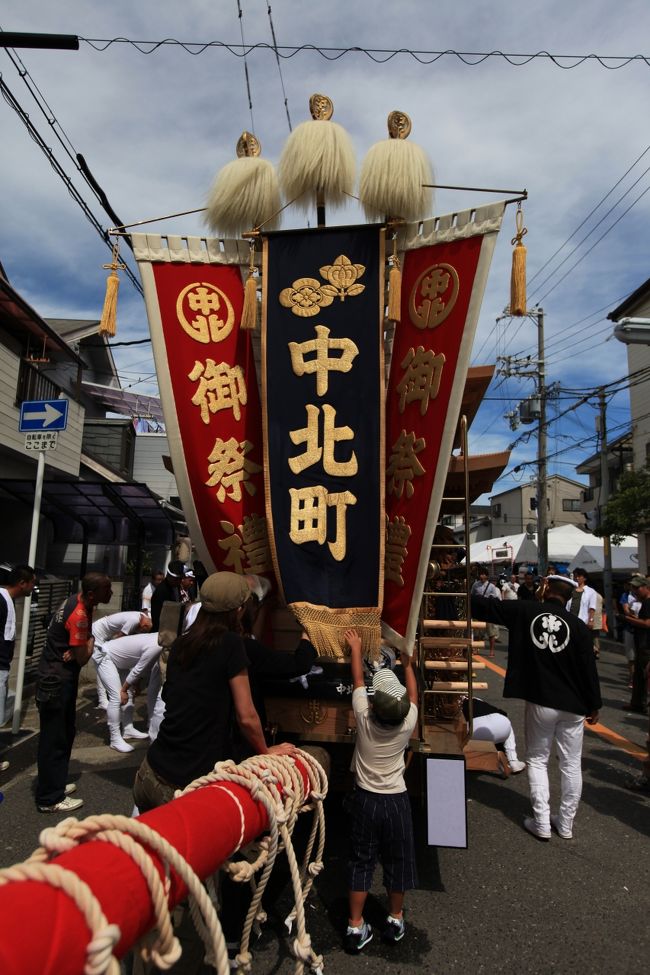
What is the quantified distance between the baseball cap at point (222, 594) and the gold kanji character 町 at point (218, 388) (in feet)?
5.23

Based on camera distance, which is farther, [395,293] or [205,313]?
[205,313]

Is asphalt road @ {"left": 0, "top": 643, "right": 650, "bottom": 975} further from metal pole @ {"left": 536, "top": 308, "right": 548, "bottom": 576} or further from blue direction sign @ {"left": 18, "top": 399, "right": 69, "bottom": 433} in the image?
metal pole @ {"left": 536, "top": 308, "right": 548, "bottom": 576}

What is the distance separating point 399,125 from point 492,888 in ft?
15.6

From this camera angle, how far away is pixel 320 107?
4.05 m

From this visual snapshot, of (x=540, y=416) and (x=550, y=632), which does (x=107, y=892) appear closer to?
(x=550, y=632)

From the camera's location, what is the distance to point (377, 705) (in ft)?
8.83

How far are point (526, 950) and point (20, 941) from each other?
2753mm

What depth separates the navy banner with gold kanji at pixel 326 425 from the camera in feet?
11.5

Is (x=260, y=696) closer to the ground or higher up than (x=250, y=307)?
closer to the ground

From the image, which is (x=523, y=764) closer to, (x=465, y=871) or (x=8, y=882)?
(x=465, y=871)

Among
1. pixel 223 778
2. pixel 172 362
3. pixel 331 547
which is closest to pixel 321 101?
pixel 172 362

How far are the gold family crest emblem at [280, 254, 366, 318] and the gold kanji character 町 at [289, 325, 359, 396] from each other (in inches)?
6.4

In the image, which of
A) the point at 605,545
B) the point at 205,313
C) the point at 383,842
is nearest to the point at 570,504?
the point at 605,545

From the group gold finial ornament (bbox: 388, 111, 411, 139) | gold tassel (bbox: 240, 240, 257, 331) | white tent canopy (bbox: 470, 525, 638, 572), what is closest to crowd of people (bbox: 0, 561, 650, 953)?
gold tassel (bbox: 240, 240, 257, 331)
